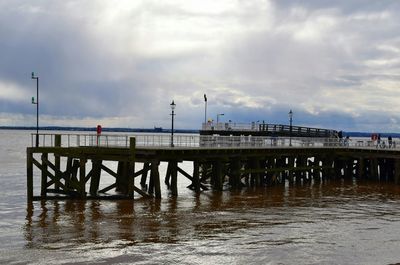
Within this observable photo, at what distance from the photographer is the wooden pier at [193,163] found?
33719 mm

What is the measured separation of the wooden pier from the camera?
111 ft

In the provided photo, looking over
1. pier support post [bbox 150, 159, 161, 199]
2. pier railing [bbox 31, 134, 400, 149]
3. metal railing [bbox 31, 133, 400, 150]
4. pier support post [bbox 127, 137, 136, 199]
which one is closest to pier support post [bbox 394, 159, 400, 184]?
metal railing [bbox 31, 133, 400, 150]

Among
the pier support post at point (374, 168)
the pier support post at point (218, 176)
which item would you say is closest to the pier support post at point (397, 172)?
the pier support post at point (374, 168)

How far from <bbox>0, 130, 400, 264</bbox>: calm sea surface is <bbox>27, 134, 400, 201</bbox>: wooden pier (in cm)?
185

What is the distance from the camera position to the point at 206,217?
90.5 feet

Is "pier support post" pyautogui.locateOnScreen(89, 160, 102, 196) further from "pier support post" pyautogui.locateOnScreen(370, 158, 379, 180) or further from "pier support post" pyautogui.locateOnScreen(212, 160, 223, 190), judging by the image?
"pier support post" pyautogui.locateOnScreen(370, 158, 379, 180)

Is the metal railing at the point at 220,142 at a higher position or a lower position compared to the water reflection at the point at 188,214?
higher

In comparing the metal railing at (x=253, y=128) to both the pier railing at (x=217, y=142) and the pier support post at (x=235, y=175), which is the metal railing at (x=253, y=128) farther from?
the pier support post at (x=235, y=175)

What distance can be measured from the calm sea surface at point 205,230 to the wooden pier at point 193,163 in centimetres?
185

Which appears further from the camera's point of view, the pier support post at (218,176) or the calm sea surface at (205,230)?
the pier support post at (218,176)

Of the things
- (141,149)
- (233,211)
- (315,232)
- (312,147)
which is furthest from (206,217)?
(312,147)

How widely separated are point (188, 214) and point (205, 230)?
Result: 4.67m

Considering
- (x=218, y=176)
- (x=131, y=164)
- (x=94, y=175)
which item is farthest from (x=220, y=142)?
(x=94, y=175)

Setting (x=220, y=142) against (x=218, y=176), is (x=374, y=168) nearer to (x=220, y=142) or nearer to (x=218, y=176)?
(x=220, y=142)
